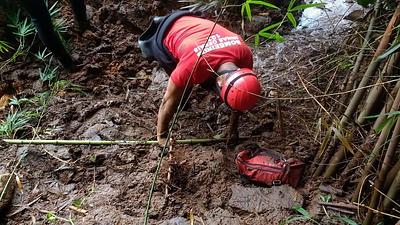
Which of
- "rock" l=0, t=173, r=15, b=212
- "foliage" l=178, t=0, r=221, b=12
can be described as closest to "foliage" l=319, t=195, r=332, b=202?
"rock" l=0, t=173, r=15, b=212

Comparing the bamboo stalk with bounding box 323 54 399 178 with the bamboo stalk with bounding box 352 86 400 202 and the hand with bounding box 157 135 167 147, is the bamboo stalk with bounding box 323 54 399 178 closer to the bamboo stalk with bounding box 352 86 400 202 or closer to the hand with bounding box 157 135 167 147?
the bamboo stalk with bounding box 352 86 400 202

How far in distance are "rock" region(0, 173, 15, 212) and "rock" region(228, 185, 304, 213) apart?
128cm

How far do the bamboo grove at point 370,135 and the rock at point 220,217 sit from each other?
0.59 metres

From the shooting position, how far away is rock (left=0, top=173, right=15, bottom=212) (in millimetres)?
2266

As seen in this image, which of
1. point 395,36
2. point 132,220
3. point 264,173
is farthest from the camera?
point 264,173

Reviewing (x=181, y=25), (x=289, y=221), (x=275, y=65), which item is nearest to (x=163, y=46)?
(x=181, y=25)

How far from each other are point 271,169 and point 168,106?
2.55 feet

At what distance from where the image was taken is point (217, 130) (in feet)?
9.83

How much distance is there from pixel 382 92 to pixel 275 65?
5.39 ft

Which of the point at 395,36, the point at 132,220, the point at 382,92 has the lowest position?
the point at 132,220

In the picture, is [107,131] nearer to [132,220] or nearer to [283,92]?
[132,220]

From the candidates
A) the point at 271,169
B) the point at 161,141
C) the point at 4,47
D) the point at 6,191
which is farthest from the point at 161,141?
the point at 4,47

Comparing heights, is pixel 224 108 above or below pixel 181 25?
below

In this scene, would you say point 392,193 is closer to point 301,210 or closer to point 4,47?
point 301,210
